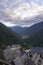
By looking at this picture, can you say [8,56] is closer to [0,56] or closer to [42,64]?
[42,64]

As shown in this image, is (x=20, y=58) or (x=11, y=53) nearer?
(x=20, y=58)

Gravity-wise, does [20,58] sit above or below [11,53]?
below

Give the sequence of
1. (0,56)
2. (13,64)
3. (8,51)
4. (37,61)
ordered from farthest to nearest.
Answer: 1. (8,51)
2. (37,61)
3. (13,64)
4. (0,56)

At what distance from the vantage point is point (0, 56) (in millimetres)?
32438

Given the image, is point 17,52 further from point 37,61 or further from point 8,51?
point 37,61

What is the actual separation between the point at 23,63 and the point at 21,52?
12770 millimetres

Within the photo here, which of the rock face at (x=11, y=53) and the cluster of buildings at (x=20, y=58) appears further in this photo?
the rock face at (x=11, y=53)

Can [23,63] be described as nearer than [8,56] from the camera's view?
Yes

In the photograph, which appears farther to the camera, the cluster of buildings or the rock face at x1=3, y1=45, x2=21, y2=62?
the rock face at x1=3, y1=45, x2=21, y2=62

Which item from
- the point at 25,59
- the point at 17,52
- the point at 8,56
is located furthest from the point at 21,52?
the point at 25,59

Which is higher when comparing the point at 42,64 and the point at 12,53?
the point at 12,53

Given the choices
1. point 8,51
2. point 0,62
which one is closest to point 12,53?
point 8,51

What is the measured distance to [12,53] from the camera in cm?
5075

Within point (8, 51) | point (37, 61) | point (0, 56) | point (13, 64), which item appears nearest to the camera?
point (0, 56)
